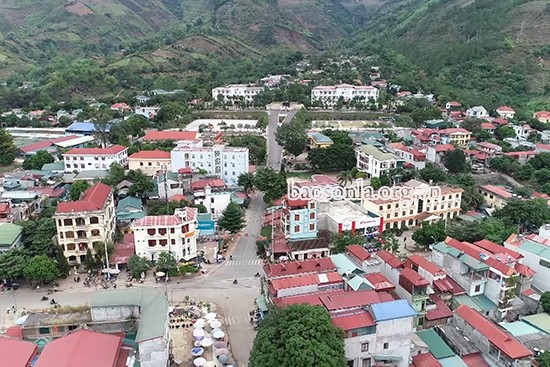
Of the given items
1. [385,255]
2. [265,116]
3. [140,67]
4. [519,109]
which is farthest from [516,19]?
[385,255]

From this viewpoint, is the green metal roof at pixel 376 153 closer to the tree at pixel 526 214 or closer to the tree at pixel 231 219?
the tree at pixel 526 214

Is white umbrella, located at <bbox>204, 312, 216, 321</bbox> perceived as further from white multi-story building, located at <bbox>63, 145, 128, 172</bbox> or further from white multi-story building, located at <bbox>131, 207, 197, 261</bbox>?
white multi-story building, located at <bbox>63, 145, 128, 172</bbox>

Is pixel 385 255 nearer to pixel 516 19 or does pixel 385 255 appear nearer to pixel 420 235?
pixel 420 235

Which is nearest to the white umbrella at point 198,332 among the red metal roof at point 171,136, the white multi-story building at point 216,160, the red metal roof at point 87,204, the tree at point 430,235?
the red metal roof at point 87,204

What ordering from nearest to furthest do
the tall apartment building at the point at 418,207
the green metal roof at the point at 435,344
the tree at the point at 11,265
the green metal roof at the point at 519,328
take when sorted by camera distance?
1. the green metal roof at the point at 435,344
2. the green metal roof at the point at 519,328
3. the tree at the point at 11,265
4. the tall apartment building at the point at 418,207

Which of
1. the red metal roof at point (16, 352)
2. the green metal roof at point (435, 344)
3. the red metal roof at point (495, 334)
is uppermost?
the red metal roof at point (16, 352)

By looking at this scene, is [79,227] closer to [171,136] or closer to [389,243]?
[389,243]
